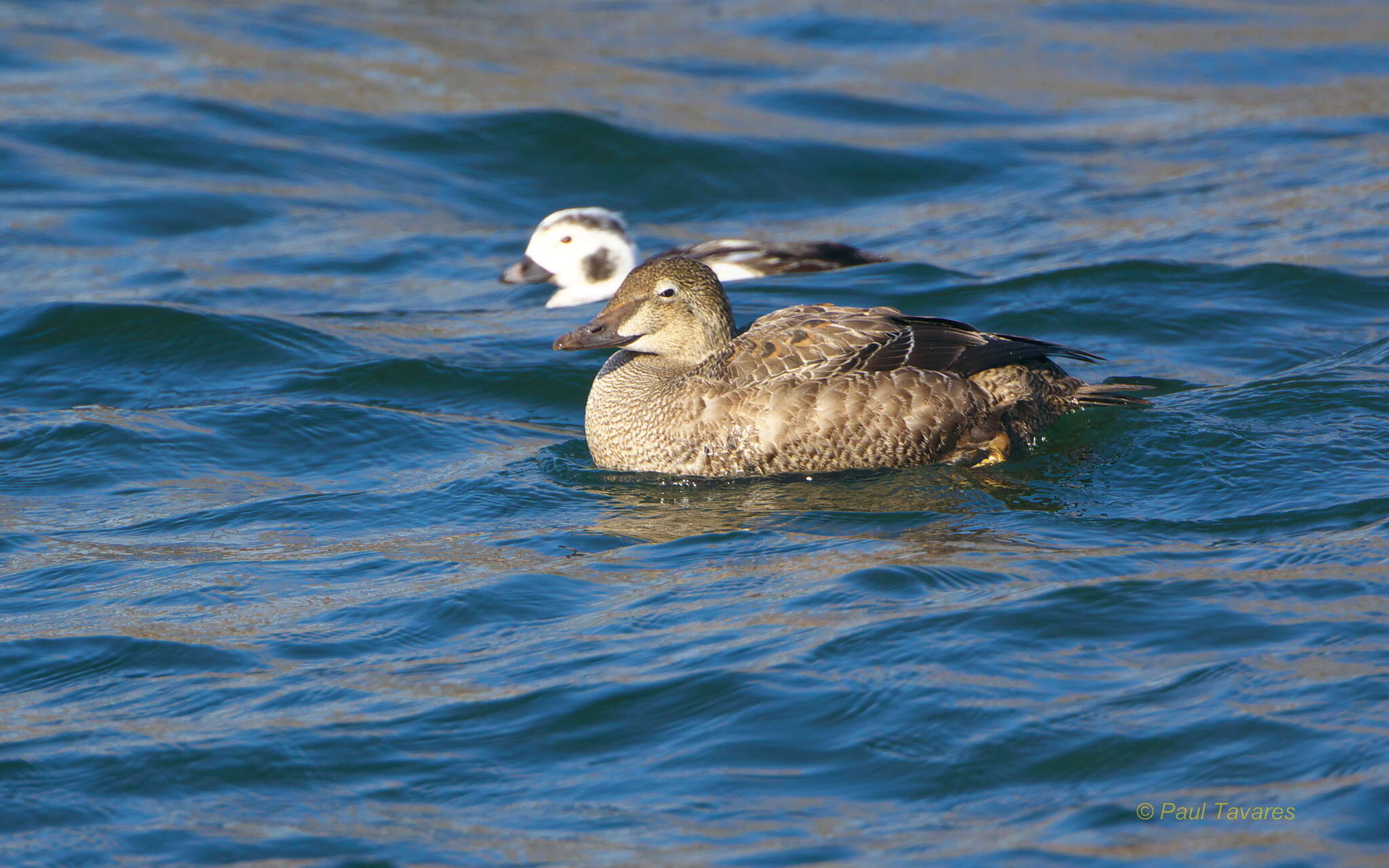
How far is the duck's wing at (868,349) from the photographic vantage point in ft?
23.4

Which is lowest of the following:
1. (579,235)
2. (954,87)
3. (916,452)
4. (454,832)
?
(454,832)

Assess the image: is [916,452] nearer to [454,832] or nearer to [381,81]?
[454,832]

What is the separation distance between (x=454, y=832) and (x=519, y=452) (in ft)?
12.2

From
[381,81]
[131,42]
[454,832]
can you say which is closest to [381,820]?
[454,832]

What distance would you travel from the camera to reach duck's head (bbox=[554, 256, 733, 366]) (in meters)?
7.41

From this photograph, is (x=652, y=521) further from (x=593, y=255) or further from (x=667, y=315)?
(x=593, y=255)

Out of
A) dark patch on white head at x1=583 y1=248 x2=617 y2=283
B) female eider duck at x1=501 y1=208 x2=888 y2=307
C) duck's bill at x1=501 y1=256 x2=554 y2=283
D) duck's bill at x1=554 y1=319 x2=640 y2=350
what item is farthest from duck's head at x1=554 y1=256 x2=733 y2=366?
duck's bill at x1=501 y1=256 x2=554 y2=283

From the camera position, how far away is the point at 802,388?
7094 millimetres

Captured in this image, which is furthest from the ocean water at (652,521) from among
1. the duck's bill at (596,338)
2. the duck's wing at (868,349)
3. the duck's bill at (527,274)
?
the duck's bill at (596,338)

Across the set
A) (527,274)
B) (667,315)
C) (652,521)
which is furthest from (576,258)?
(652,521)

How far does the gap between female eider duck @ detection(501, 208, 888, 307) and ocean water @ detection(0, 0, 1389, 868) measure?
0.27 meters

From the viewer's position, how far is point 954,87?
16734mm

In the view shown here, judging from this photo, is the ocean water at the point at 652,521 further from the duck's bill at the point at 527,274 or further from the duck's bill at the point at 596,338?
the duck's bill at the point at 596,338

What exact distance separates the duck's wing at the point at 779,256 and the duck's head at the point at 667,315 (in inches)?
144
